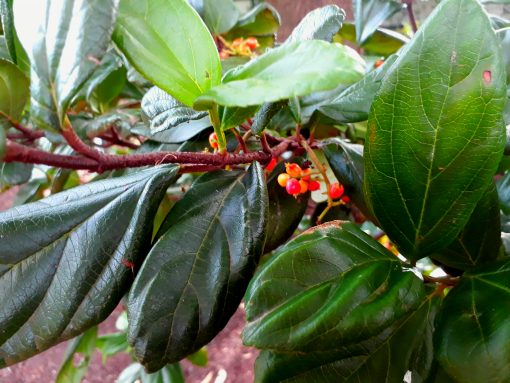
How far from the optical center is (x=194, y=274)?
0.40 meters

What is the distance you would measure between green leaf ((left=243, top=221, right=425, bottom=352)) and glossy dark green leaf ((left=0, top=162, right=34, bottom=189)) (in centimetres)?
58

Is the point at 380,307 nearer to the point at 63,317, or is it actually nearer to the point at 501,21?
the point at 63,317

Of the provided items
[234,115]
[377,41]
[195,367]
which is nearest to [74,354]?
[195,367]

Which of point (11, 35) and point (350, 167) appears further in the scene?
point (350, 167)

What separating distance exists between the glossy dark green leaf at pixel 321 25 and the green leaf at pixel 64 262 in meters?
0.22

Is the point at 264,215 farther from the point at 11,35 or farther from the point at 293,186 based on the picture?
the point at 11,35

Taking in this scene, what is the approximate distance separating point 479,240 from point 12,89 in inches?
17.2

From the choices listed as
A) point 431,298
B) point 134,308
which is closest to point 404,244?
point 431,298

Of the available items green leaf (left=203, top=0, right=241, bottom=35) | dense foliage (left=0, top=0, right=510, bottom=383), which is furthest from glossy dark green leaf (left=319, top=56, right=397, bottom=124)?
green leaf (left=203, top=0, right=241, bottom=35)

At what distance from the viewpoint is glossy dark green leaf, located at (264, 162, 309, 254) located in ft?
1.78

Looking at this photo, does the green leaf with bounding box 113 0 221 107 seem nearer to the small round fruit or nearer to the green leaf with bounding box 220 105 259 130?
the green leaf with bounding box 220 105 259 130

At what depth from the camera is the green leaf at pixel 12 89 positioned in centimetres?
37

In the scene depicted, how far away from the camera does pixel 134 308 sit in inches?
15.1

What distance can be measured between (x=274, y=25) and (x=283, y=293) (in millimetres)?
717
